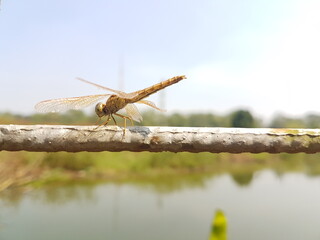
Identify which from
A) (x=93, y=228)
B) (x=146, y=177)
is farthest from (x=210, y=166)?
(x=93, y=228)

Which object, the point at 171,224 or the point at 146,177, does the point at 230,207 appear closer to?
the point at 171,224

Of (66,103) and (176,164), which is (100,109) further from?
(176,164)

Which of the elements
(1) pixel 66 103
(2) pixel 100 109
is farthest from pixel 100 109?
(1) pixel 66 103

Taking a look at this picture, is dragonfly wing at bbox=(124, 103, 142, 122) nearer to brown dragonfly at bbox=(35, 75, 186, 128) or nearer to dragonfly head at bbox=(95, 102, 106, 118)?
brown dragonfly at bbox=(35, 75, 186, 128)

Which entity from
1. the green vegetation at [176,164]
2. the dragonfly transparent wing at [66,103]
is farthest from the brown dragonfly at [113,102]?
the green vegetation at [176,164]

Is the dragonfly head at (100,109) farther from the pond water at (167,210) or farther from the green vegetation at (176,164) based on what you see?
the green vegetation at (176,164)

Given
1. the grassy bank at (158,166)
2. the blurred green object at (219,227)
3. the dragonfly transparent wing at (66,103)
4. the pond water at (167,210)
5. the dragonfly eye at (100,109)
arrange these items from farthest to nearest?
1. the grassy bank at (158,166)
2. the pond water at (167,210)
3. the dragonfly eye at (100,109)
4. the dragonfly transparent wing at (66,103)
5. the blurred green object at (219,227)
